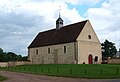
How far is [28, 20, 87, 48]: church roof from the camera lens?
58.0 meters

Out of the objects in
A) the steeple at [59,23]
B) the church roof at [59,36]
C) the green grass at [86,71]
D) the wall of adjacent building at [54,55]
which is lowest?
the green grass at [86,71]

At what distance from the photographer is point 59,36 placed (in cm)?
6294

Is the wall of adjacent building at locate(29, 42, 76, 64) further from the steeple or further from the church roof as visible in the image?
the steeple

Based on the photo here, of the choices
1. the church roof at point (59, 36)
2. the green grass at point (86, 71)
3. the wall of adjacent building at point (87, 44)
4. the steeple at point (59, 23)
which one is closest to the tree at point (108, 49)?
the church roof at point (59, 36)

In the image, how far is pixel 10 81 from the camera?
25000 mm

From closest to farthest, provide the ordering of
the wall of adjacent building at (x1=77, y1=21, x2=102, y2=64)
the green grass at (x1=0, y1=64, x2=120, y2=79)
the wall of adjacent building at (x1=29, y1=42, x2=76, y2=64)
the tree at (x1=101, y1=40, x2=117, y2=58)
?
the green grass at (x1=0, y1=64, x2=120, y2=79) < the wall of adjacent building at (x1=77, y1=21, x2=102, y2=64) < the wall of adjacent building at (x1=29, y1=42, x2=76, y2=64) < the tree at (x1=101, y1=40, x2=117, y2=58)

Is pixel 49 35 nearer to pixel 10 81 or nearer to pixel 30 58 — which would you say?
pixel 30 58

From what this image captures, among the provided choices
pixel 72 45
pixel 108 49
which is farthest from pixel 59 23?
pixel 108 49

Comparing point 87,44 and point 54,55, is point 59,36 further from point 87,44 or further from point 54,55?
point 87,44

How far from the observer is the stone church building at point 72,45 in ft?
186

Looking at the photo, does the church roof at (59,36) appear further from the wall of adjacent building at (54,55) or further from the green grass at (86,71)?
the green grass at (86,71)

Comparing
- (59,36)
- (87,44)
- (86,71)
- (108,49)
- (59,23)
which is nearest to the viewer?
(86,71)

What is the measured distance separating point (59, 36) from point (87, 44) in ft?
26.8

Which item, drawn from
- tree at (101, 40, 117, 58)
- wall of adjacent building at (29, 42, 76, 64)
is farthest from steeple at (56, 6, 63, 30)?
tree at (101, 40, 117, 58)
